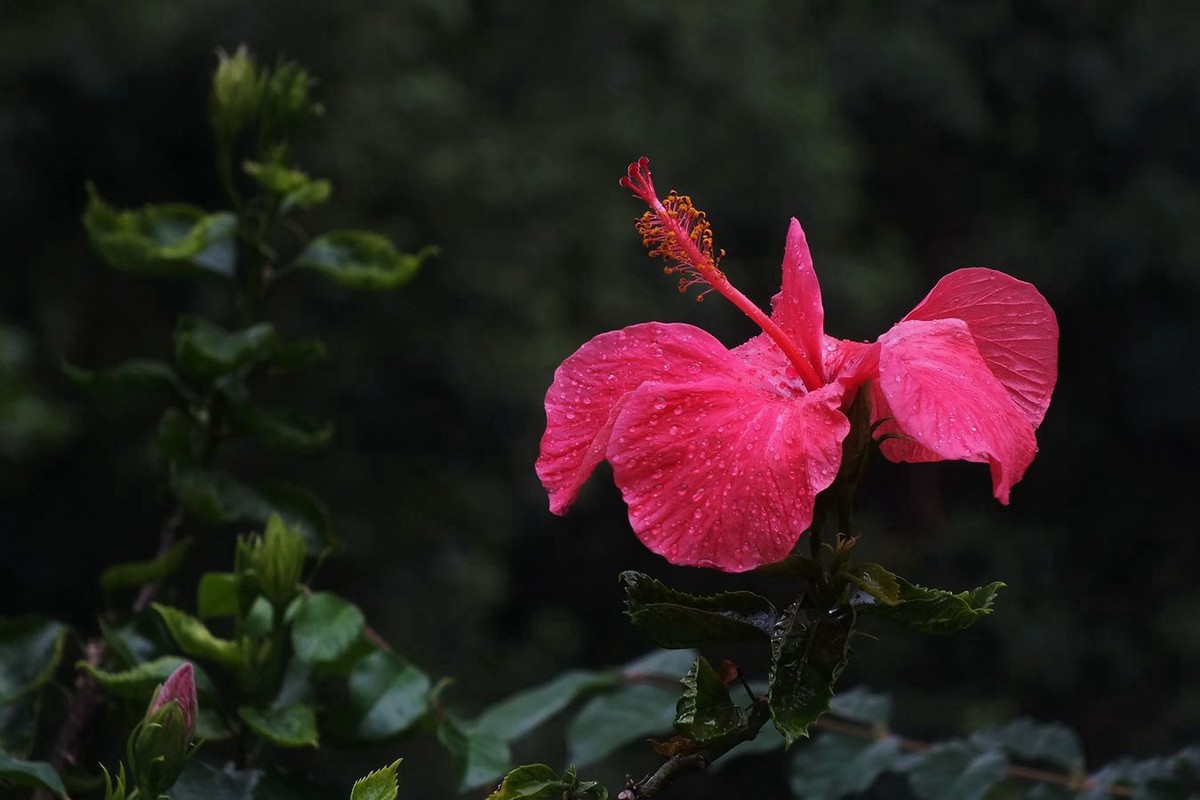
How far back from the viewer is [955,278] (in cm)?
75

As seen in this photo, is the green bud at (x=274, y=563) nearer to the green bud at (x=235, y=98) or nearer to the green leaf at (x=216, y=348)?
the green leaf at (x=216, y=348)

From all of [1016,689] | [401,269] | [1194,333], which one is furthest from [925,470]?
[401,269]

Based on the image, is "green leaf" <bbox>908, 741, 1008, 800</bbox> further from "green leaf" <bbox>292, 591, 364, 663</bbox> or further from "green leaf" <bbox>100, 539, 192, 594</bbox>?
"green leaf" <bbox>100, 539, 192, 594</bbox>

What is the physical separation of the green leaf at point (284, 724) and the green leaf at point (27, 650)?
0.58ft

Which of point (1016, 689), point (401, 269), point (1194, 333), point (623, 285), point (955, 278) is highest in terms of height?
point (955, 278)

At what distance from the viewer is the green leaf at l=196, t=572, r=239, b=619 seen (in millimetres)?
985

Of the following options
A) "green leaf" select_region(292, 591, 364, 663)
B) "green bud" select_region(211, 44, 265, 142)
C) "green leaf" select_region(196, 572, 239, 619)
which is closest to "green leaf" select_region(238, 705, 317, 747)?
"green leaf" select_region(292, 591, 364, 663)

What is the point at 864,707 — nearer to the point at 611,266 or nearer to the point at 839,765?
the point at 839,765

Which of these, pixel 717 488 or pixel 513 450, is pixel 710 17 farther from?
pixel 717 488

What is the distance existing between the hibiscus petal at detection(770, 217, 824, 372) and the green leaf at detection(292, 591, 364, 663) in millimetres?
359

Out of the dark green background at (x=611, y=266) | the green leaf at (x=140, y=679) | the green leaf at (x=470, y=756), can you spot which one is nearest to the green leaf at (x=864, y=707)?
the green leaf at (x=470, y=756)

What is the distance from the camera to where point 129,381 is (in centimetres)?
109

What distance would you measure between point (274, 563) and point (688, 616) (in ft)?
1.14

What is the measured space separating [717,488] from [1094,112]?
7.98 metres
